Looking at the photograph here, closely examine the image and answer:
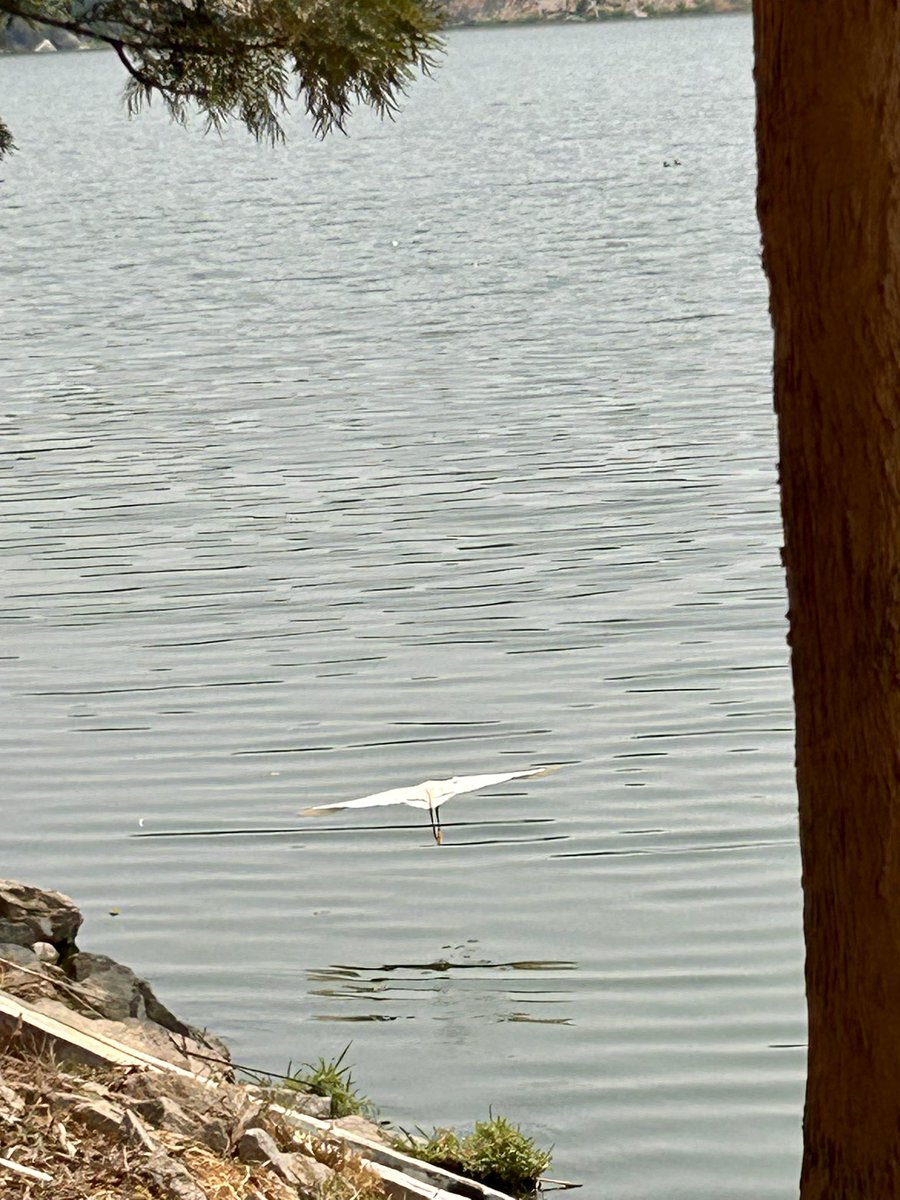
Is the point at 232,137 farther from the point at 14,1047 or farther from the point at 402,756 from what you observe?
the point at 14,1047

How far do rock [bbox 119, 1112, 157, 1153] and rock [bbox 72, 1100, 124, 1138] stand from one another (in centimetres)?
1

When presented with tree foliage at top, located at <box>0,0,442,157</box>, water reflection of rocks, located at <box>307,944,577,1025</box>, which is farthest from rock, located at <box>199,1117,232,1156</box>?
tree foliage at top, located at <box>0,0,442,157</box>

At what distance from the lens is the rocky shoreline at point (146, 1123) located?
3.65m

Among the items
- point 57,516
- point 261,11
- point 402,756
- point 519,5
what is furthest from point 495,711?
point 519,5

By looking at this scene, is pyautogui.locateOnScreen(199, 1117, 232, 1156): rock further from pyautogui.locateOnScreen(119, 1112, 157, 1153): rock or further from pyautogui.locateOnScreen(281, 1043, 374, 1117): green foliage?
pyautogui.locateOnScreen(281, 1043, 374, 1117): green foliage

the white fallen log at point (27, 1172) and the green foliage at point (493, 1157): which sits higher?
the white fallen log at point (27, 1172)

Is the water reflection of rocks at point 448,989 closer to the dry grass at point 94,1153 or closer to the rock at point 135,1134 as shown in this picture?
the dry grass at point 94,1153

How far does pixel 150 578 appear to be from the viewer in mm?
10945

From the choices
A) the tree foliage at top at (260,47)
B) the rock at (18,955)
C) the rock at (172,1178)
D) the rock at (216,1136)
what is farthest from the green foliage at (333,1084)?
the tree foliage at top at (260,47)

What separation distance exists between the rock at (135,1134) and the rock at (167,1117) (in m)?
0.10

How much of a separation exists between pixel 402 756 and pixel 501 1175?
128 inches

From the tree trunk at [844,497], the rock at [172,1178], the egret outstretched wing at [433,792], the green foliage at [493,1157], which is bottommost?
the green foliage at [493,1157]

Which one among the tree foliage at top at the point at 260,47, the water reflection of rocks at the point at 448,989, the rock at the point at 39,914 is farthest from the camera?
the water reflection of rocks at the point at 448,989

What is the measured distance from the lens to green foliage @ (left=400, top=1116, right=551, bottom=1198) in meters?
4.78
